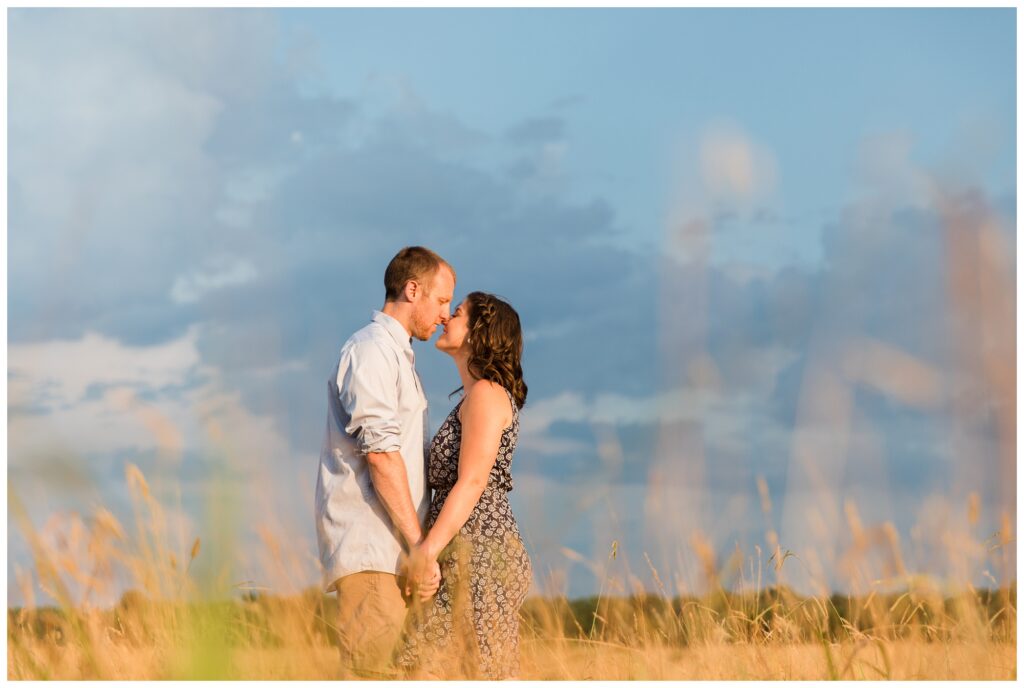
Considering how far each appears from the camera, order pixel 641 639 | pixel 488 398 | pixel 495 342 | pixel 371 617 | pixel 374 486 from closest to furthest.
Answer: pixel 371 617
pixel 374 486
pixel 488 398
pixel 495 342
pixel 641 639

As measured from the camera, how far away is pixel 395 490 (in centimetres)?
358

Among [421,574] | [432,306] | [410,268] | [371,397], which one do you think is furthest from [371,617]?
[410,268]

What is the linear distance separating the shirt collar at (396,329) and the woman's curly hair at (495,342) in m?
0.26

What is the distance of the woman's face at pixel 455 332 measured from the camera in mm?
4020

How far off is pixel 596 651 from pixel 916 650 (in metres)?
1.36

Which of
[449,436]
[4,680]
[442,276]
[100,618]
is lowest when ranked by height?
[4,680]

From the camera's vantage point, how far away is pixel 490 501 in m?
3.85

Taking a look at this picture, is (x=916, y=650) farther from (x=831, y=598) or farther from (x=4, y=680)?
(x=4, y=680)

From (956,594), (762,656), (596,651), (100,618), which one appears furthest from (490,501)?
(956,594)

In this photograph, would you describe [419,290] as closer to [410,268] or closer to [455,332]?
[410,268]

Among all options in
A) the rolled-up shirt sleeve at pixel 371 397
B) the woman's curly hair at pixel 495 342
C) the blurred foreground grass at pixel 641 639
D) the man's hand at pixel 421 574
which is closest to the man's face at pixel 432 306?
the woman's curly hair at pixel 495 342

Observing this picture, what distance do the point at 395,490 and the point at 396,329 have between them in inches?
27.1

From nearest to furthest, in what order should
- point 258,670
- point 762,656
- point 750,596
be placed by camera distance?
point 258,670, point 762,656, point 750,596

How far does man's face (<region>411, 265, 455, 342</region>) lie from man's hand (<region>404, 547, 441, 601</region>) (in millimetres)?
912
